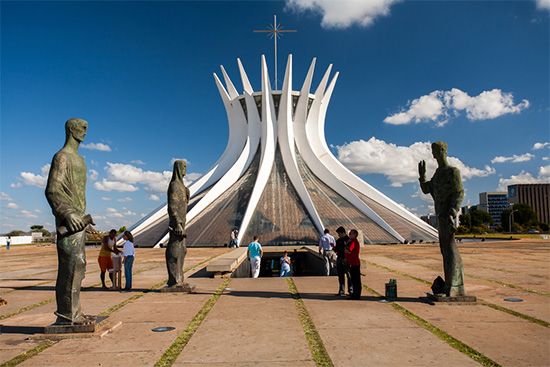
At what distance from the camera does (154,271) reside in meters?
11.4

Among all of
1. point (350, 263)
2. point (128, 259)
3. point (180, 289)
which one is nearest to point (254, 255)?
point (180, 289)

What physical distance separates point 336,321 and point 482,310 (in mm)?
2293

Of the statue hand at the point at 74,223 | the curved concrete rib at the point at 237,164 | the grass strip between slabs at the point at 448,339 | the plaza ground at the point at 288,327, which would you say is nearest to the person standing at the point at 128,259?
the plaza ground at the point at 288,327

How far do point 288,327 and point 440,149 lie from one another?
12.7 ft

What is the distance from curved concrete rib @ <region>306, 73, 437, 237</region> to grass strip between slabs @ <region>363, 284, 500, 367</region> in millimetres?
21596

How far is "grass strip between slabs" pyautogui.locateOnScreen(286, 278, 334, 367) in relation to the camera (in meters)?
3.86

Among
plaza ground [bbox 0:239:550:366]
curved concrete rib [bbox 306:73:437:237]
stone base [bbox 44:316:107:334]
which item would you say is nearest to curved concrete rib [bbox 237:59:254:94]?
curved concrete rib [bbox 306:73:437:237]

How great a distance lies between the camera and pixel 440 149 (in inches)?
262

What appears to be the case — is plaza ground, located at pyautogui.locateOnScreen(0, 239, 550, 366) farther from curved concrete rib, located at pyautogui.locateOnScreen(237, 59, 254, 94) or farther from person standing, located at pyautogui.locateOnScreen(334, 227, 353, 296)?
curved concrete rib, located at pyautogui.locateOnScreen(237, 59, 254, 94)

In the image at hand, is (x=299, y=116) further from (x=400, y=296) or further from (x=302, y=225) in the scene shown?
(x=400, y=296)

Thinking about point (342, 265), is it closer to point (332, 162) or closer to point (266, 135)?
point (266, 135)

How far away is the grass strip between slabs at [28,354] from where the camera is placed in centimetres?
389

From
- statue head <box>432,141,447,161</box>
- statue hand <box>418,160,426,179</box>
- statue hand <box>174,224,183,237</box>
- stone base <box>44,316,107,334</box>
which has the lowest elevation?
stone base <box>44,316,107,334</box>

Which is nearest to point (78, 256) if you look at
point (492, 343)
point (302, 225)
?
point (492, 343)
